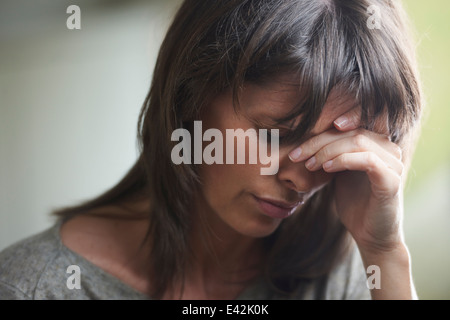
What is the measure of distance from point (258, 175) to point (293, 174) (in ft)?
0.17

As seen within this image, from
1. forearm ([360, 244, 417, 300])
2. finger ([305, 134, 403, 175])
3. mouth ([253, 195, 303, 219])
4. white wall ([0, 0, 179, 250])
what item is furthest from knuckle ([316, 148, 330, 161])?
white wall ([0, 0, 179, 250])

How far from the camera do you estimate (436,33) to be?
1.27m

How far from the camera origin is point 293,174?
0.79 meters

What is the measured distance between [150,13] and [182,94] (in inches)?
48.4

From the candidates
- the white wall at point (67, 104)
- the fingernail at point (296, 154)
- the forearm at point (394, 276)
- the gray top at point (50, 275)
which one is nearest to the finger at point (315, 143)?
the fingernail at point (296, 154)

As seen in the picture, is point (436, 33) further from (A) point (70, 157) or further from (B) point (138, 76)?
(A) point (70, 157)

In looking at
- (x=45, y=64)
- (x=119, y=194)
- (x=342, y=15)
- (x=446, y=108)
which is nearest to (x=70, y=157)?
(x=45, y=64)

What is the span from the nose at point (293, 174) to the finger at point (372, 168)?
35mm

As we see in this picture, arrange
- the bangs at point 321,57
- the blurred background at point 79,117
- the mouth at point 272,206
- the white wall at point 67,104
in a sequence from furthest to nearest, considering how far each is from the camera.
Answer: the white wall at point 67,104 → the blurred background at point 79,117 → the mouth at point 272,206 → the bangs at point 321,57

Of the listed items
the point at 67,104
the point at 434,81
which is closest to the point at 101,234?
the point at 434,81

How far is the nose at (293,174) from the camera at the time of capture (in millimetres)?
791

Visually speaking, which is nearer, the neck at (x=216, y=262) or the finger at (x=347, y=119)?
the finger at (x=347, y=119)

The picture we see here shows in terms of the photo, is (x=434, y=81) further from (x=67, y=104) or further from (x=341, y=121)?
(x=67, y=104)

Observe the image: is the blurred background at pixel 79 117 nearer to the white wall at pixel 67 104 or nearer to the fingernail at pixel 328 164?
the white wall at pixel 67 104
